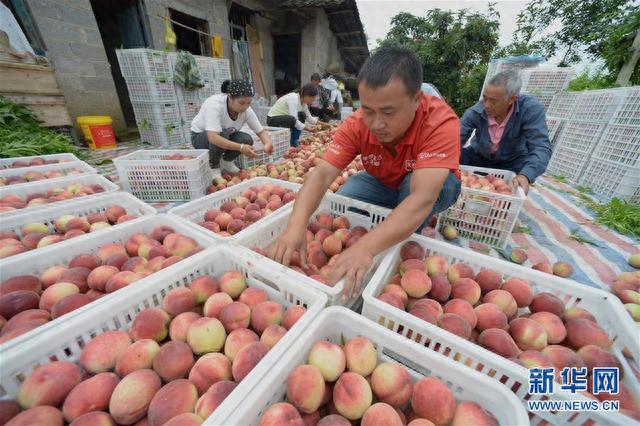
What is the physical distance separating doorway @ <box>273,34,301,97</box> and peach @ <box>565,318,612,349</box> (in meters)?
11.5

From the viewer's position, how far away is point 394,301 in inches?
41.8

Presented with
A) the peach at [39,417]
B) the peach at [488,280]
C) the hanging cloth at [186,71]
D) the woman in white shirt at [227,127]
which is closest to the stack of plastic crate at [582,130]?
the peach at [488,280]

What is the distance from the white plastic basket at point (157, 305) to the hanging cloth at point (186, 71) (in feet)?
16.3

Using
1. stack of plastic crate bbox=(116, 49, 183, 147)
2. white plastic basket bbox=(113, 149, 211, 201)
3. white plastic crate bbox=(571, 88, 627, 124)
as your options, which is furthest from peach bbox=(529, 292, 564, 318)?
stack of plastic crate bbox=(116, 49, 183, 147)

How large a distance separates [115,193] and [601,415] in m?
2.56

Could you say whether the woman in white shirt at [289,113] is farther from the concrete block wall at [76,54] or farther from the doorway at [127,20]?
the concrete block wall at [76,54]

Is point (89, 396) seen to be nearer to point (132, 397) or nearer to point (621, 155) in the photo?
point (132, 397)

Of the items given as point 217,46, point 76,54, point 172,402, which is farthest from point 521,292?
point 217,46

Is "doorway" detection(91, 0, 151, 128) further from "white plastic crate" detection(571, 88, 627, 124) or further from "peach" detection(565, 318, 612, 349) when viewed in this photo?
"white plastic crate" detection(571, 88, 627, 124)

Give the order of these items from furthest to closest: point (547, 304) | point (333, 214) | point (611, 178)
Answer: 1. point (611, 178)
2. point (333, 214)
3. point (547, 304)

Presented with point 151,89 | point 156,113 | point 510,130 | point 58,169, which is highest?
point 151,89

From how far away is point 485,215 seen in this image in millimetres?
2219

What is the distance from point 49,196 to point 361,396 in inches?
102

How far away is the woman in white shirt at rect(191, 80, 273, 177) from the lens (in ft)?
10.7
